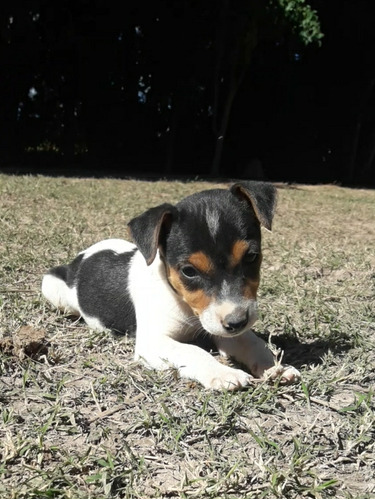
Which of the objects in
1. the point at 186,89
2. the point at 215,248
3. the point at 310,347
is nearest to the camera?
the point at 215,248

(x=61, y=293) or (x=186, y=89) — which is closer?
(x=61, y=293)

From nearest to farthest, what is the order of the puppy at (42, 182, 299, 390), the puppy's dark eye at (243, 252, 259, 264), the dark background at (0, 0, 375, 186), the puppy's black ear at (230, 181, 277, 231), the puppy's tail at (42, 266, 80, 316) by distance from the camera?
the puppy at (42, 182, 299, 390)
the puppy's dark eye at (243, 252, 259, 264)
the puppy's black ear at (230, 181, 277, 231)
the puppy's tail at (42, 266, 80, 316)
the dark background at (0, 0, 375, 186)

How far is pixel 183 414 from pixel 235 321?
1.76 feet

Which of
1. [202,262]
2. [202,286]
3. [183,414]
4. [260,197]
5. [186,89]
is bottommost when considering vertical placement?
[183,414]

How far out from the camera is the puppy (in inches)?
129

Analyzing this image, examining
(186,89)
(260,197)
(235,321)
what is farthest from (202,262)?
(186,89)

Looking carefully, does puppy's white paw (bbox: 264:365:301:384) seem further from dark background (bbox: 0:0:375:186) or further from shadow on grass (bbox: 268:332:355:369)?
dark background (bbox: 0:0:375:186)

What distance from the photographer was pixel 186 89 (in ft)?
66.2

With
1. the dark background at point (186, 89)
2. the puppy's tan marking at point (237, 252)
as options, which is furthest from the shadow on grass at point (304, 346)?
the dark background at point (186, 89)

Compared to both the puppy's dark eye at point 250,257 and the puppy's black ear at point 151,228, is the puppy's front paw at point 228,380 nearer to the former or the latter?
the puppy's dark eye at point 250,257

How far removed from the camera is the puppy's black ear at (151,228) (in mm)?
3486

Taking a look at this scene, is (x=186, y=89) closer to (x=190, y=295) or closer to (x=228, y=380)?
(x=190, y=295)

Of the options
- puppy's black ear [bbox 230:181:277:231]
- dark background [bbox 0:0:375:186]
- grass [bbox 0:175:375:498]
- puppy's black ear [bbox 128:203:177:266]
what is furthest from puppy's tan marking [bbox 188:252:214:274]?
dark background [bbox 0:0:375:186]

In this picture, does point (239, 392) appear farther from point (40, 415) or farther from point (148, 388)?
point (40, 415)
